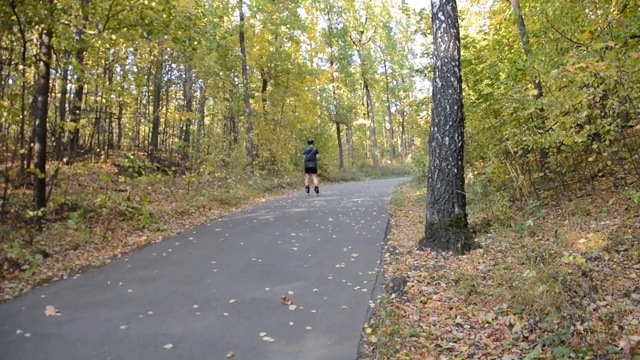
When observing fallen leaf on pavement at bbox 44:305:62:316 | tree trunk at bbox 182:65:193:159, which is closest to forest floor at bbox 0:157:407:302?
fallen leaf on pavement at bbox 44:305:62:316

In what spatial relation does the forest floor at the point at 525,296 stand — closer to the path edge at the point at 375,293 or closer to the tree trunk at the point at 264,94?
the path edge at the point at 375,293

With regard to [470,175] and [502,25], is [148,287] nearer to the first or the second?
[470,175]

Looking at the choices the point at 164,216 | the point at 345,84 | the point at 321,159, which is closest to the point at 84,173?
the point at 164,216

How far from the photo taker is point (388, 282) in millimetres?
5871

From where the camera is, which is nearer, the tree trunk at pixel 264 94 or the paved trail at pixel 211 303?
the paved trail at pixel 211 303

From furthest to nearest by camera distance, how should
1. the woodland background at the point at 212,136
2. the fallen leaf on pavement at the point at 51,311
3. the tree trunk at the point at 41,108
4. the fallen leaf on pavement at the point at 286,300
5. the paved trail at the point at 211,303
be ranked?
the tree trunk at the point at 41,108 → the woodland background at the point at 212,136 → the fallen leaf on pavement at the point at 286,300 → the fallen leaf on pavement at the point at 51,311 → the paved trail at the point at 211,303

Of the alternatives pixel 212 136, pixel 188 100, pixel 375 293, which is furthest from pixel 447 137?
pixel 188 100

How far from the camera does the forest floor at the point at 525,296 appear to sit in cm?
388

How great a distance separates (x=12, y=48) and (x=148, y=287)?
5582 millimetres

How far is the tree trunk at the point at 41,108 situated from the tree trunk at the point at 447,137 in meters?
6.87

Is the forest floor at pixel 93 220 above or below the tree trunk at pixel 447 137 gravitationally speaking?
below

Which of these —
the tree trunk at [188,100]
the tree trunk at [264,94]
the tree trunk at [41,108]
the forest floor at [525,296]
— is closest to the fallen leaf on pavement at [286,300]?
the forest floor at [525,296]

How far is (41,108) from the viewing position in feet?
27.1

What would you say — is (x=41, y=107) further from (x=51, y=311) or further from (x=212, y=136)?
(x=212, y=136)
